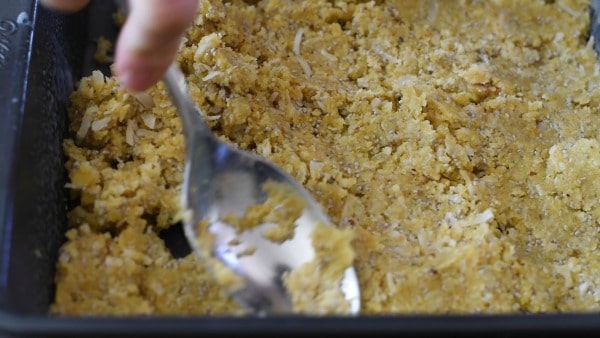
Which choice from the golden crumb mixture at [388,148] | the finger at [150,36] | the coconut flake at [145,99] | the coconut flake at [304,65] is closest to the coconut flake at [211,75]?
the golden crumb mixture at [388,148]

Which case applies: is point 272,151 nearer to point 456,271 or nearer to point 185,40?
point 185,40

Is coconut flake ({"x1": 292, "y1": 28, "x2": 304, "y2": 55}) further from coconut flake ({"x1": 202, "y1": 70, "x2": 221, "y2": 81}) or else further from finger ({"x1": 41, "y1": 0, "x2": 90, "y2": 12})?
finger ({"x1": 41, "y1": 0, "x2": 90, "y2": 12})

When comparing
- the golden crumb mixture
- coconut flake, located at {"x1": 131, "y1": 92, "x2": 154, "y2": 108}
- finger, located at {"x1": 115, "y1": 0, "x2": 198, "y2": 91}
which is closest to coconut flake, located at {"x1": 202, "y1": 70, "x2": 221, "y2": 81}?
the golden crumb mixture

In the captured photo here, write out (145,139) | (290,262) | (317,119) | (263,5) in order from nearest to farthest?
(290,262) → (145,139) → (317,119) → (263,5)

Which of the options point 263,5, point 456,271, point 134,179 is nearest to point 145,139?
point 134,179

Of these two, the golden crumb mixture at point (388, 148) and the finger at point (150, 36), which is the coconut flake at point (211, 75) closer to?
the golden crumb mixture at point (388, 148)

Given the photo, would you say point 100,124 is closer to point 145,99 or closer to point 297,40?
point 145,99

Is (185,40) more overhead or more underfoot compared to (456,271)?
more overhead
